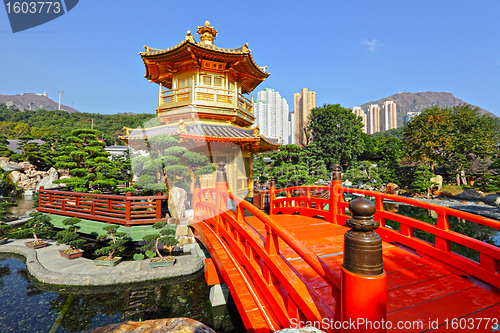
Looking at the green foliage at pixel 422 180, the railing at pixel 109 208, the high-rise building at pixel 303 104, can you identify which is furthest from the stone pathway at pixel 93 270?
the high-rise building at pixel 303 104

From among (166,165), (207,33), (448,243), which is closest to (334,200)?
(448,243)

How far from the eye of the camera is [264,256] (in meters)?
2.90

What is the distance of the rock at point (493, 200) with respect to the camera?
18834 mm

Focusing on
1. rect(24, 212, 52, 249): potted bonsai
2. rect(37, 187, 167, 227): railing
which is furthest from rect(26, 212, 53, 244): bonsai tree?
rect(37, 187, 167, 227): railing

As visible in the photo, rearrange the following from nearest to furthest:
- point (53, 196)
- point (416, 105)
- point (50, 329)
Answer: point (50, 329)
point (53, 196)
point (416, 105)

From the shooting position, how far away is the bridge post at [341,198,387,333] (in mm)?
1520

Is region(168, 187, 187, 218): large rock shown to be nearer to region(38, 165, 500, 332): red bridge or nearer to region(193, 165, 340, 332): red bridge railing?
region(38, 165, 500, 332): red bridge

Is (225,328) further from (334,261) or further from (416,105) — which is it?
(416,105)

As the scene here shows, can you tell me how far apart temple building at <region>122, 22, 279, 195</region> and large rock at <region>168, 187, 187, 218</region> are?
2.78 metres

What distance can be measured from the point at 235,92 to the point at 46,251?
11617mm

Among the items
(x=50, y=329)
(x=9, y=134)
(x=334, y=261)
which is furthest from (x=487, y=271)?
(x=9, y=134)

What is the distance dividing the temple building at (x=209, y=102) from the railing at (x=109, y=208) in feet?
11.0

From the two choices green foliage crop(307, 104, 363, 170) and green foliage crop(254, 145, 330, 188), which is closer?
green foliage crop(254, 145, 330, 188)

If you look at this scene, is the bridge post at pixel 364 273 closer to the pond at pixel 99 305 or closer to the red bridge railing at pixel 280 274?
the red bridge railing at pixel 280 274
